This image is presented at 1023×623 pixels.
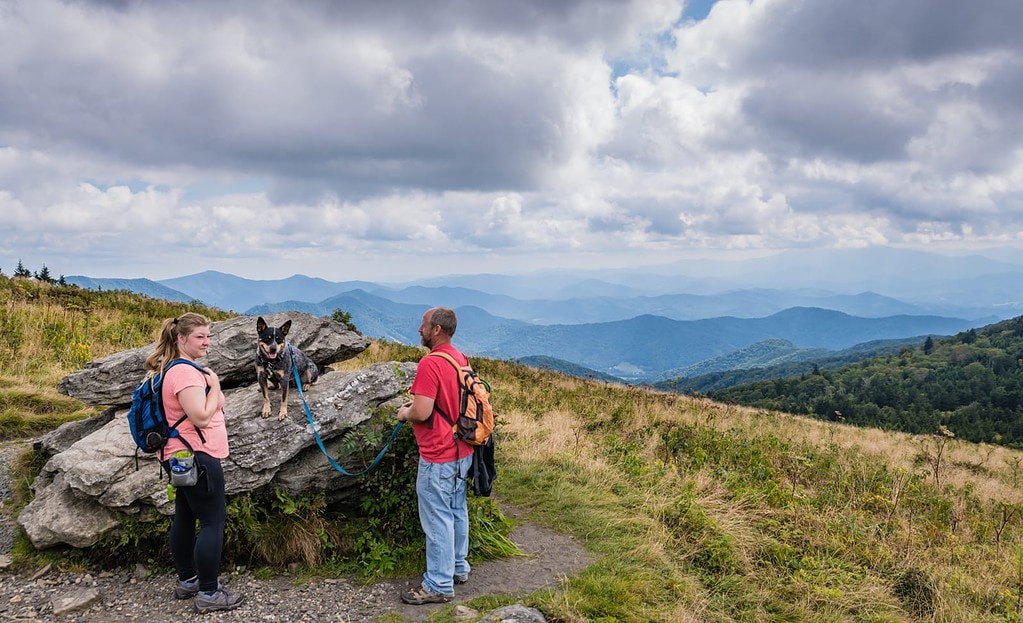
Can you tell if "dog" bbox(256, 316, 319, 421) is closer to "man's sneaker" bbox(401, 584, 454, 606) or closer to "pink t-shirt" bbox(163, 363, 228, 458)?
"pink t-shirt" bbox(163, 363, 228, 458)

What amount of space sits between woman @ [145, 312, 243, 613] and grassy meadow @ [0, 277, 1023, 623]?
213 centimetres

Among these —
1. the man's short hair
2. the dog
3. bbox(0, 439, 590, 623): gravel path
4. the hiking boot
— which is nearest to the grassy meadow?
bbox(0, 439, 590, 623): gravel path

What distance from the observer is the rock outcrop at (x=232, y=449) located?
21.1ft

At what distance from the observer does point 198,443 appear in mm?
5266

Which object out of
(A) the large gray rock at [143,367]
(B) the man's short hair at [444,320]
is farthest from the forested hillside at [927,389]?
(A) the large gray rock at [143,367]

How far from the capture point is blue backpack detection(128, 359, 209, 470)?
17.1ft

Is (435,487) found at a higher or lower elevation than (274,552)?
higher

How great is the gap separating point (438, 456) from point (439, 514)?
692 mm

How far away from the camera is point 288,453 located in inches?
269

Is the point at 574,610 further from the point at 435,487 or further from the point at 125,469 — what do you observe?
the point at 125,469

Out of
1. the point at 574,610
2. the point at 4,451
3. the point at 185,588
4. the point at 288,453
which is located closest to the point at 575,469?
the point at 574,610

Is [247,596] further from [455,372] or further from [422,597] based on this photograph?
[455,372]

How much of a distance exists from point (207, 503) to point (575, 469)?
6328mm

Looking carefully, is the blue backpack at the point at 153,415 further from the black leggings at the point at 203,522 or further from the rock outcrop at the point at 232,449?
the rock outcrop at the point at 232,449
